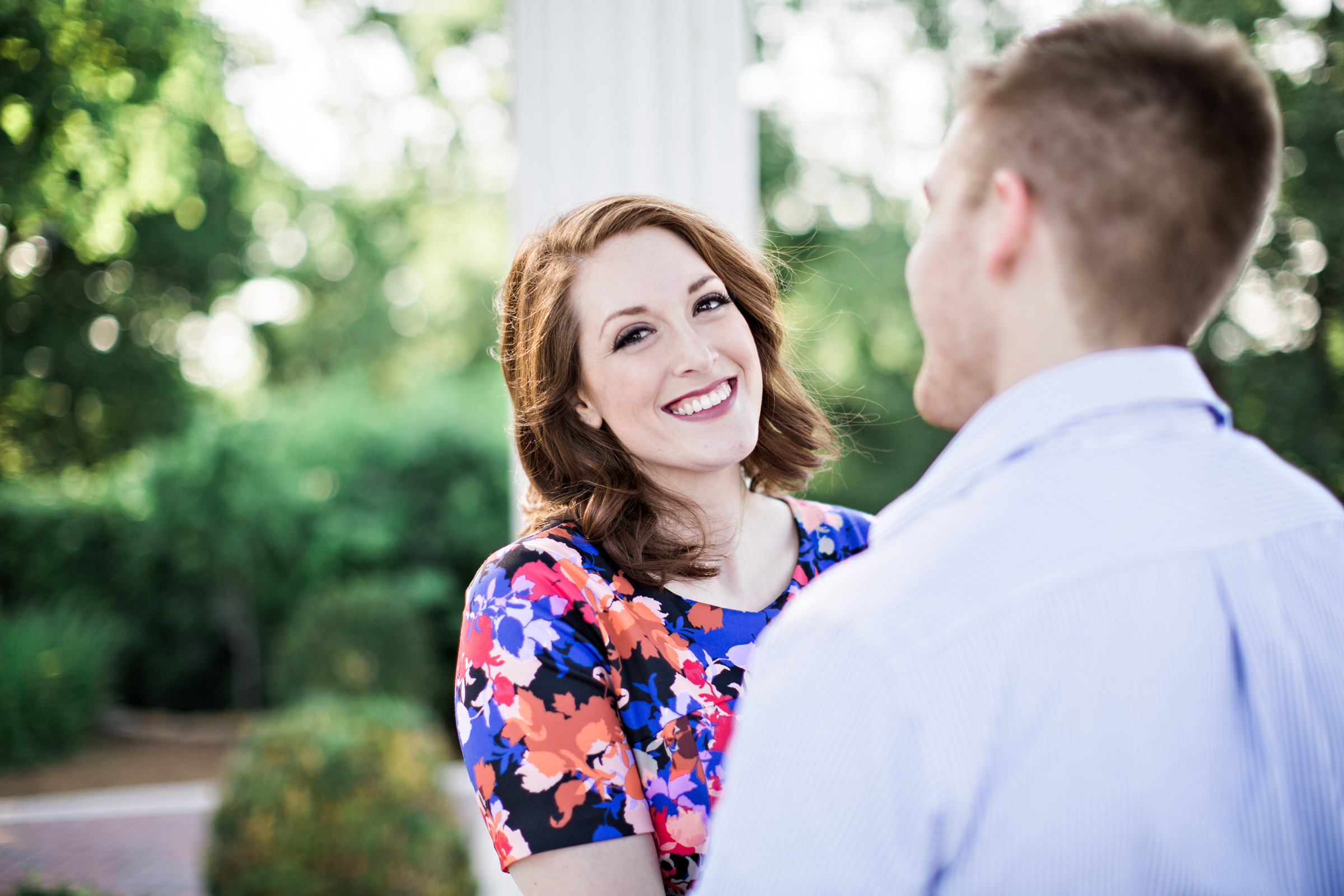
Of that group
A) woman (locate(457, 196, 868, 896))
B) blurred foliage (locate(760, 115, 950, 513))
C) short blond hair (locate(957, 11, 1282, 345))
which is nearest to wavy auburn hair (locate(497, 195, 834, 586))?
woman (locate(457, 196, 868, 896))

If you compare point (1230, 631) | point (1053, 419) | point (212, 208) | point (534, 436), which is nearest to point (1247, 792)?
point (1230, 631)

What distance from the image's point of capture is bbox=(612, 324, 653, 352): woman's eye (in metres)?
1.30

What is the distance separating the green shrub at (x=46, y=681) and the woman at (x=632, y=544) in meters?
2.49

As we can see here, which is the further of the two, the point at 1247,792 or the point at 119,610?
the point at 119,610

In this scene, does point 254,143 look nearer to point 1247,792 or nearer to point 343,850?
point 343,850

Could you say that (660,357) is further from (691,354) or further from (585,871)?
(585,871)

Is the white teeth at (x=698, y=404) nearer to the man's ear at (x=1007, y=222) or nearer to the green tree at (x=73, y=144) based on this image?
the man's ear at (x=1007, y=222)

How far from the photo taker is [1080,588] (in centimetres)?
58

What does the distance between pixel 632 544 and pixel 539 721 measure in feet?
0.95

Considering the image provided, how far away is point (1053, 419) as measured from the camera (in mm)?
629

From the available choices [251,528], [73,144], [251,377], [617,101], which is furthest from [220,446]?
[617,101]

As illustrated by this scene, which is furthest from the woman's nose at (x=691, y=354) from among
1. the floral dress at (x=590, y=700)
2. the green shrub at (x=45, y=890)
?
the green shrub at (x=45, y=890)

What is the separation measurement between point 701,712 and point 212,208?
259 inches

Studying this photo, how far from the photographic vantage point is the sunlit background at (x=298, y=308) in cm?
224
